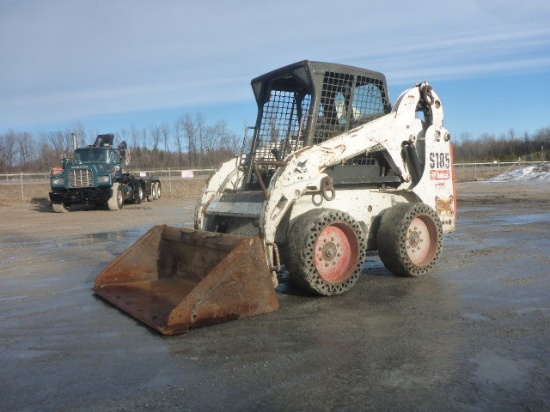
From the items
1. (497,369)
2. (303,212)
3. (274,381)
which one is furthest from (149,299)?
(497,369)

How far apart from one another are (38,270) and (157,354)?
4762 millimetres

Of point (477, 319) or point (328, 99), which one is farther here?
point (328, 99)

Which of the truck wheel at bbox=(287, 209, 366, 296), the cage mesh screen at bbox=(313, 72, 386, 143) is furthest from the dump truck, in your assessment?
the truck wheel at bbox=(287, 209, 366, 296)

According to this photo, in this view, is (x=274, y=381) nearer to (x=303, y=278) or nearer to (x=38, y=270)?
(x=303, y=278)

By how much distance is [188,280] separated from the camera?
19.7ft

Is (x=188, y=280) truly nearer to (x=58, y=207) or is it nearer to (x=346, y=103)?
(x=346, y=103)

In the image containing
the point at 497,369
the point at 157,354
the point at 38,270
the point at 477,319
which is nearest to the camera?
the point at 497,369

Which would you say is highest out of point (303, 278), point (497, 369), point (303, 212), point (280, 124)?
point (280, 124)

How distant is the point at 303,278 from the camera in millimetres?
5367

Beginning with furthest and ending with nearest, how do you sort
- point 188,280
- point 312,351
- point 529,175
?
point 529,175
point 188,280
point 312,351

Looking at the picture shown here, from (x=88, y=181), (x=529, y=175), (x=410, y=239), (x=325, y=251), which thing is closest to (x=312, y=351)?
(x=325, y=251)

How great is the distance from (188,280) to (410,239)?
2.65 m

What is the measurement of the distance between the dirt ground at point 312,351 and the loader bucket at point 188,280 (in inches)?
5.1

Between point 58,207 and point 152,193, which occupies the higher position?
point 152,193
